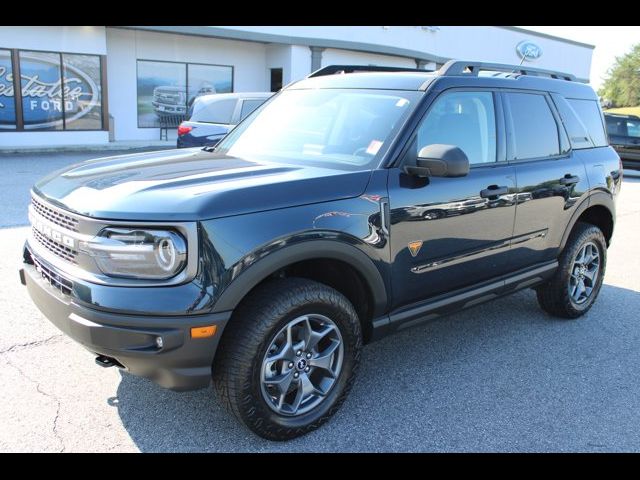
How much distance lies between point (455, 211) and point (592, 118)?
234 centimetres

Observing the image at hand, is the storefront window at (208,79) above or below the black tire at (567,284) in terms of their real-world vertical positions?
above

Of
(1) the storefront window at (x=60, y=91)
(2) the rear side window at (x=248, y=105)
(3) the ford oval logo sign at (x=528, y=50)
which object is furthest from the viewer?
(3) the ford oval logo sign at (x=528, y=50)

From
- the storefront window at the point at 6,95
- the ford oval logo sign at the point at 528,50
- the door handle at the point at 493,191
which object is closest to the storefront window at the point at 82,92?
the storefront window at the point at 6,95

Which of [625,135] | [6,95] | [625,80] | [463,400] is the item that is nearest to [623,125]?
[625,135]

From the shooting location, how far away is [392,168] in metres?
3.31

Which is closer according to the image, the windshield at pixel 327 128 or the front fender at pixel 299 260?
the front fender at pixel 299 260

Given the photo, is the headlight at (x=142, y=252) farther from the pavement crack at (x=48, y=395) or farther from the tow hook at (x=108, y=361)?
the pavement crack at (x=48, y=395)

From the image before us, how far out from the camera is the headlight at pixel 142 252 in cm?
256

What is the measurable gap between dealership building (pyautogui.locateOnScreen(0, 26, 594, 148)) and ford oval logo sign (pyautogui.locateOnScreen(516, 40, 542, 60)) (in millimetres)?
5308

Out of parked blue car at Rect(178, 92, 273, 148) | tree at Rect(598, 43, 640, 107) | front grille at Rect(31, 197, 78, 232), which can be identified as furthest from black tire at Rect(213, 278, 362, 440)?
tree at Rect(598, 43, 640, 107)

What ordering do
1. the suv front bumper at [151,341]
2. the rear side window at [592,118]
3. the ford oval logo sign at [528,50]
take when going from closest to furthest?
1. the suv front bumper at [151,341]
2. the rear side window at [592,118]
3. the ford oval logo sign at [528,50]

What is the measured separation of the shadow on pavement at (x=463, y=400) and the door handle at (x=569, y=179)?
4.02 feet

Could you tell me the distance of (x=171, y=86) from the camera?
19.5 meters

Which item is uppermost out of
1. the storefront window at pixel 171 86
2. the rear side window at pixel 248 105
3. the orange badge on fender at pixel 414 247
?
the storefront window at pixel 171 86
